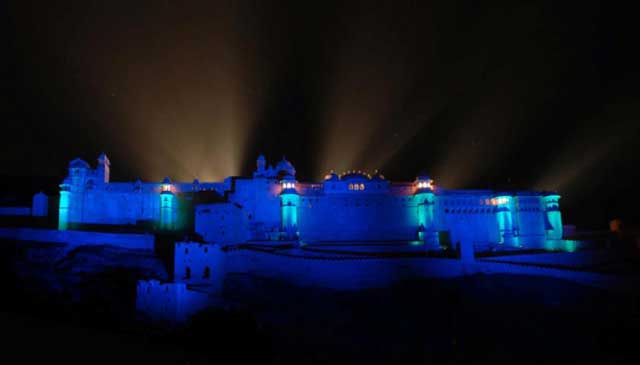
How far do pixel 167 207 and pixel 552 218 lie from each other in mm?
40942

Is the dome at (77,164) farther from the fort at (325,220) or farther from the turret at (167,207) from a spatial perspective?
the turret at (167,207)

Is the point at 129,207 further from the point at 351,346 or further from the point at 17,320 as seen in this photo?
the point at 351,346

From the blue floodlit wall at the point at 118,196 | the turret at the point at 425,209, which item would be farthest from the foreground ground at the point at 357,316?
the turret at the point at 425,209

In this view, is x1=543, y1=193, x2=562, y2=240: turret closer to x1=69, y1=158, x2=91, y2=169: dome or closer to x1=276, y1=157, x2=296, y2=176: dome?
x1=276, y1=157, x2=296, y2=176: dome

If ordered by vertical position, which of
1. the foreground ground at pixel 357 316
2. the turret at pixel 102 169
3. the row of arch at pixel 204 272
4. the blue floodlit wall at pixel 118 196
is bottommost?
the foreground ground at pixel 357 316

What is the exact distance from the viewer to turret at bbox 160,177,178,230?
4303 cm

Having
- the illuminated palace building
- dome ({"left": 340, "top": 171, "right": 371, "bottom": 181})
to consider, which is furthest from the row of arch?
dome ({"left": 340, "top": 171, "right": 371, "bottom": 181})

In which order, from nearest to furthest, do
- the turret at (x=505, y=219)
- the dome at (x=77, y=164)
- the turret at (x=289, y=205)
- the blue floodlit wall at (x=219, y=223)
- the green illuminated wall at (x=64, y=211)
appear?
1. the blue floodlit wall at (x=219, y=223)
2. the green illuminated wall at (x=64, y=211)
3. the turret at (x=289, y=205)
4. the dome at (x=77, y=164)
5. the turret at (x=505, y=219)

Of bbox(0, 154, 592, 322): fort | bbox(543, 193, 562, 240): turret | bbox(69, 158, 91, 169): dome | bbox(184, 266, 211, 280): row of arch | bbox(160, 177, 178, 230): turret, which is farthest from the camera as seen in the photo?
bbox(543, 193, 562, 240): turret

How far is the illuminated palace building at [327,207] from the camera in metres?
43.5

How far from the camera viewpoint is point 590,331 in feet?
90.9

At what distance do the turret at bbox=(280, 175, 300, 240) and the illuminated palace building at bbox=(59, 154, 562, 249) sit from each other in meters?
0.10

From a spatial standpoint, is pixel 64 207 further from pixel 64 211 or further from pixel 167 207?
pixel 167 207

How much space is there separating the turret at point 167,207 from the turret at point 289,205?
36.9ft
